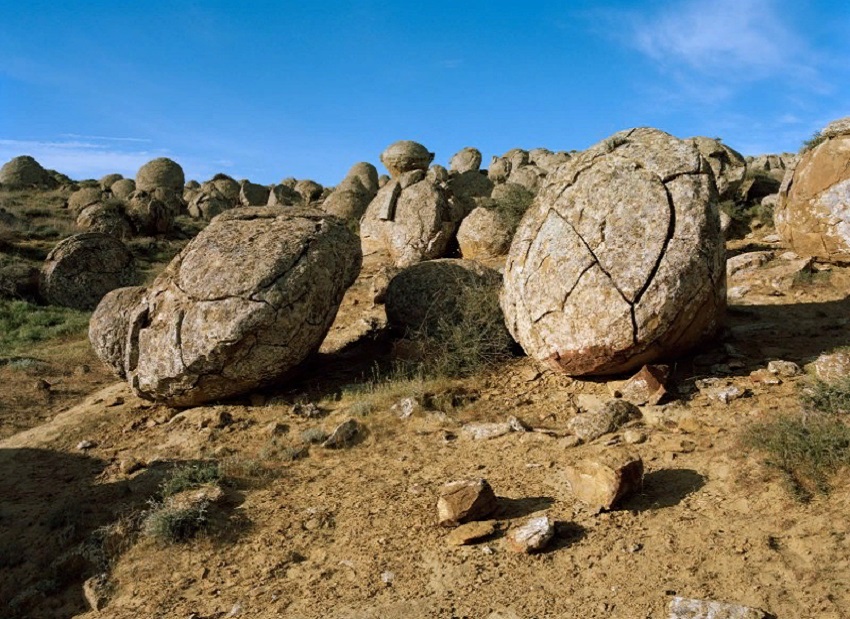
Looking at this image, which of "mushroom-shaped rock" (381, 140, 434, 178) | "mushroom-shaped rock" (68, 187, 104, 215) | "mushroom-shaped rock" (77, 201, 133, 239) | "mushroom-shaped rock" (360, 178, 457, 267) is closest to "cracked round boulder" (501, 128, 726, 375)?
"mushroom-shaped rock" (360, 178, 457, 267)

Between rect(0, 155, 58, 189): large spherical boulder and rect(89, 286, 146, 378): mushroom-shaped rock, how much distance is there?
1148 inches

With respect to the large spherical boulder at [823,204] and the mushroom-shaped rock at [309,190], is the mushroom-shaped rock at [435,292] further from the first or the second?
the mushroom-shaped rock at [309,190]

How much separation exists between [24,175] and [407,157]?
21.2 m

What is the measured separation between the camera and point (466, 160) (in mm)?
36812

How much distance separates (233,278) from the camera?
712 cm

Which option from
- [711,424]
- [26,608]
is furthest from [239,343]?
[711,424]

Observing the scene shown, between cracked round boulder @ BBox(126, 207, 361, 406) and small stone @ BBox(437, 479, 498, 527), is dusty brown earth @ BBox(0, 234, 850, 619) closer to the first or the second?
small stone @ BBox(437, 479, 498, 527)

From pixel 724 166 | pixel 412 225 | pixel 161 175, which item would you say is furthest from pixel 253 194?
pixel 724 166

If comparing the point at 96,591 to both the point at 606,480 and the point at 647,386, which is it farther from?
the point at 647,386

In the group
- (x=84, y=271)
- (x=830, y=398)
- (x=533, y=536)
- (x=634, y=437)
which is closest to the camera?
(x=533, y=536)

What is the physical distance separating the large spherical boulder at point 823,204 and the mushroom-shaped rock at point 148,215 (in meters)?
18.4

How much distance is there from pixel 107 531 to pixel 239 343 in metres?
2.40

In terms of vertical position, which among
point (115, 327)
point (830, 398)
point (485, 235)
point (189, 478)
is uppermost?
point (485, 235)

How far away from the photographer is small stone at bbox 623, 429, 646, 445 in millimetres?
5480
